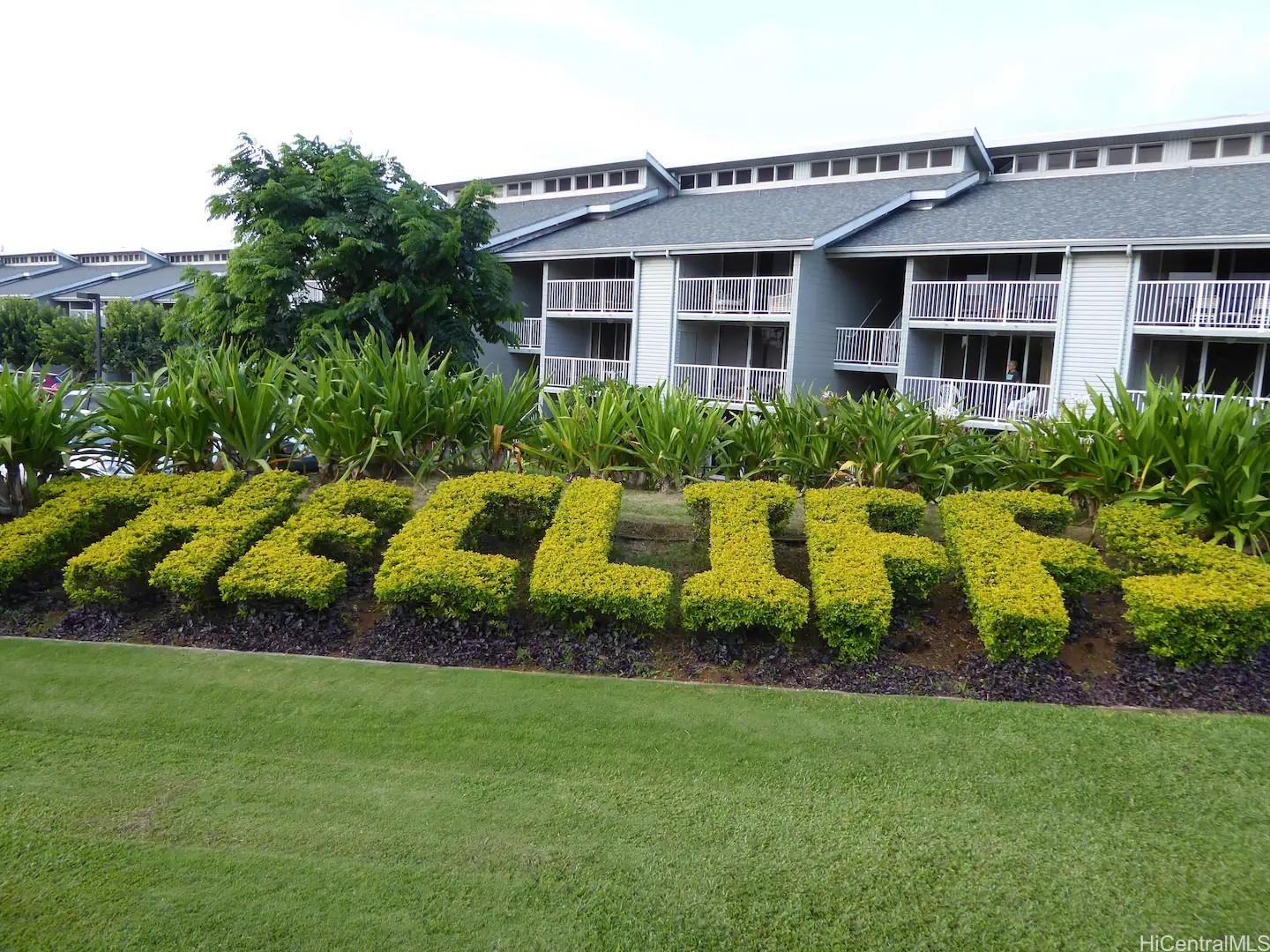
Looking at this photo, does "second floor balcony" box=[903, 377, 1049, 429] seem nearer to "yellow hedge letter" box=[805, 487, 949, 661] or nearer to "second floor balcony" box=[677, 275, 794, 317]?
"second floor balcony" box=[677, 275, 794, 317]

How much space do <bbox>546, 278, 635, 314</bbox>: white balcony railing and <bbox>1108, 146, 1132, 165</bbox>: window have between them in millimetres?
12966

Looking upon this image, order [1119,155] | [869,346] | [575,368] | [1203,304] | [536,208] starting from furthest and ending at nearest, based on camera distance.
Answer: [536,208] < [575,368] < [1119,155] < [869,346] < [1203,304]

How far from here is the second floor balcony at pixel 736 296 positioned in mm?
23734

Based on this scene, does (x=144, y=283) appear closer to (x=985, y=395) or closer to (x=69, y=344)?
(x=69, y=344)

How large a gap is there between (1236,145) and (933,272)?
8.09 m

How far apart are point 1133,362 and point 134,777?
2159 cm

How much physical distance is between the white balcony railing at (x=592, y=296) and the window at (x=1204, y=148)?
14596 mm

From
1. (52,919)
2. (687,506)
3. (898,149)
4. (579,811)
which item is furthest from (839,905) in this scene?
(898,149)

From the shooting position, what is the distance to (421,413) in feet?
27.6

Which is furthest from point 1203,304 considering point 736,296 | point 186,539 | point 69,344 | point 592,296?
point 69,344

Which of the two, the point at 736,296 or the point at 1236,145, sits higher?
the point at 1236,145

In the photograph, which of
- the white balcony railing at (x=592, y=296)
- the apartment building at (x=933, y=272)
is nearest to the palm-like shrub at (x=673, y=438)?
the apartment building at (x=933, y=272)

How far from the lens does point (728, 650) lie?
234 inches

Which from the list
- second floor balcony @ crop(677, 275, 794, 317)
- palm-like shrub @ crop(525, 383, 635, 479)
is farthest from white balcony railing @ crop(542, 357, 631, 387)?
palm-like shrub @ crop(525, 383, 635, 479)
